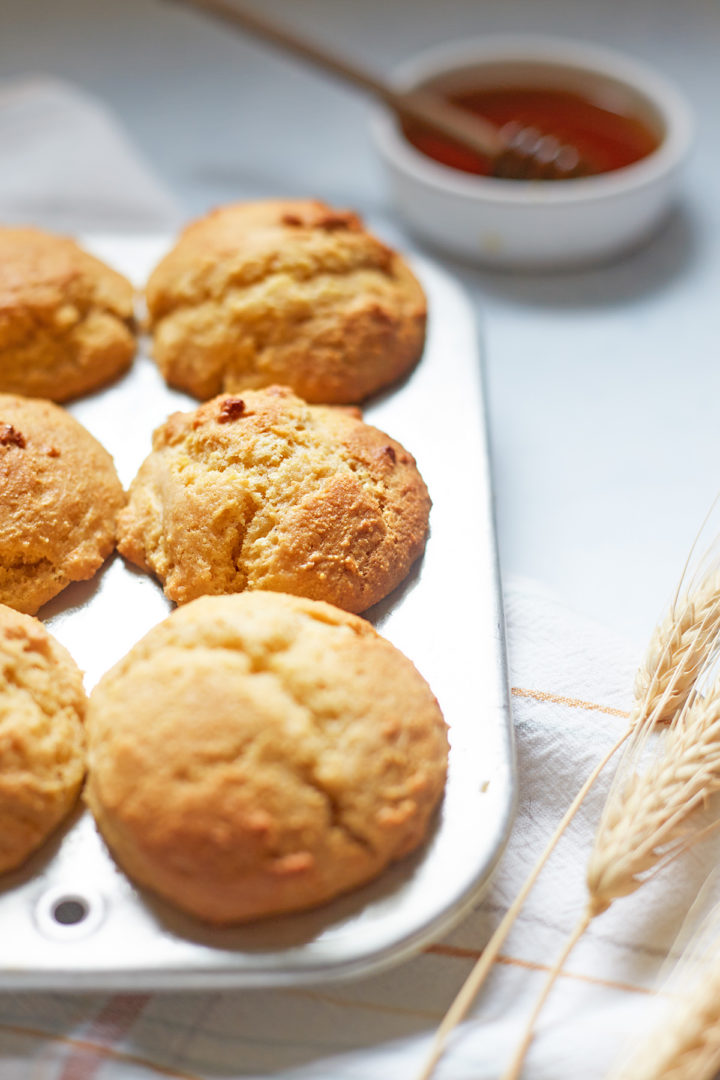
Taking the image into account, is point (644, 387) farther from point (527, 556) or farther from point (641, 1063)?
point (641, 1063)

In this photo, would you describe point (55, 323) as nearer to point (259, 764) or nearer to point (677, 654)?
point (259, 764)

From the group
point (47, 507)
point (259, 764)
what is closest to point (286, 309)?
point (47, 507)

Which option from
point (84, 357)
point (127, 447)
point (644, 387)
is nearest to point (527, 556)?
point (644, 387)

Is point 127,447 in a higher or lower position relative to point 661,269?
lower

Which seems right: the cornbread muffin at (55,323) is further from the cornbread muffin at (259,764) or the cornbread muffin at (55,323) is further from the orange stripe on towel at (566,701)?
the orange stripe on towel at (566,701)

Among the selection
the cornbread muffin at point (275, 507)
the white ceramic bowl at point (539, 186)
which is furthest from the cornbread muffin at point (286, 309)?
the white ceramic bowl at point (539, 186)

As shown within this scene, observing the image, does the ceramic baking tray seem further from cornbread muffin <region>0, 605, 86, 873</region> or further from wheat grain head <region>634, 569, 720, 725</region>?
wheat grain head <region>634, 569, 720, 725</region>
